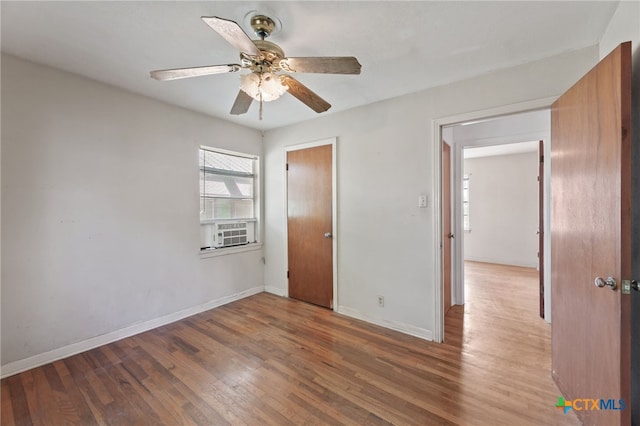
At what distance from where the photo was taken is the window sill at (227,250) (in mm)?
3209

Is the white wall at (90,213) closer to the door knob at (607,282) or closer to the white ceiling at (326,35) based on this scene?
the white ceiling at (326,35)

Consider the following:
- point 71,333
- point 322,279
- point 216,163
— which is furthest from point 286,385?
point 216,163

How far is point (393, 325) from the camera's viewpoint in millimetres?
2719

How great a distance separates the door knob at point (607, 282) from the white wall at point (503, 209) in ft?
16.5

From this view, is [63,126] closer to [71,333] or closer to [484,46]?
[71,333]

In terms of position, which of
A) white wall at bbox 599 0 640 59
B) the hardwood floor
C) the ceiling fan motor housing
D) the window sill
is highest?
the ceiling fan motor housing

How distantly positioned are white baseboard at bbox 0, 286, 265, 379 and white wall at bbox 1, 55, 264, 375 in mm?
12

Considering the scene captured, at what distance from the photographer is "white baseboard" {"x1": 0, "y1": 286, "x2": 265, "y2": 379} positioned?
198cm

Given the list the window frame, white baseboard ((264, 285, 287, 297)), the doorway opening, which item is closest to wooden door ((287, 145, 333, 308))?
white baseboard ((264, 285, 287, 297))

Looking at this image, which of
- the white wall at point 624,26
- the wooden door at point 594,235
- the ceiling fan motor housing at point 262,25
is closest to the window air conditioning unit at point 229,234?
the ceiling fan motor housing at point 262,25

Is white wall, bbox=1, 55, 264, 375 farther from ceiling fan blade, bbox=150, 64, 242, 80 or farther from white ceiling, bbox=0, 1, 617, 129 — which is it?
ceiling fan blade, bbox=150, 64, 242, 80

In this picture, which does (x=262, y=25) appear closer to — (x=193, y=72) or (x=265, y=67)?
(x=265, y=67)

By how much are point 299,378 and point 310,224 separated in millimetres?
1844

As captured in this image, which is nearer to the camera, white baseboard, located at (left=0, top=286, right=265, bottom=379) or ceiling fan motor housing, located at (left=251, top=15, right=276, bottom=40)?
ceiling fan motor housing, located at (left=251, top=15, right=276, bottom=40)
